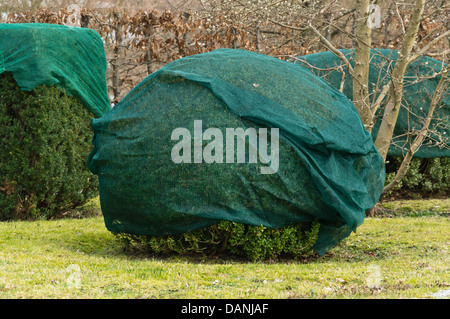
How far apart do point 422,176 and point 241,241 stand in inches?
251

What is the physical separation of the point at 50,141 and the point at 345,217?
16.4ft

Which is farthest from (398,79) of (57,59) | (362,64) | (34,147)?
(34,147)

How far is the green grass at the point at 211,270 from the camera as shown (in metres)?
4.55

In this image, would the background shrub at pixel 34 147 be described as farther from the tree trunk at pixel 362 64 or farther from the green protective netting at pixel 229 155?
the tree trunk at pixel 362 64

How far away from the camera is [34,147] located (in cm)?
856

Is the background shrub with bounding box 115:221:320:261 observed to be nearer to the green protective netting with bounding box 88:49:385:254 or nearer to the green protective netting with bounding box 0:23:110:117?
the green protective netting with bounding box 88:49:385:254

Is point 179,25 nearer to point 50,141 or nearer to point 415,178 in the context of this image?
point 50,141

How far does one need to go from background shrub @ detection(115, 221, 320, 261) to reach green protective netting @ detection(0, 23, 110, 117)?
343cm

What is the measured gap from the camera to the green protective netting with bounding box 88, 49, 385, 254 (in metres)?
5.66

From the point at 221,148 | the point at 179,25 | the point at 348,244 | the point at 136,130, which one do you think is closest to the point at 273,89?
the point at 221,148

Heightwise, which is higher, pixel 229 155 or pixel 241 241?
pixel 229 155

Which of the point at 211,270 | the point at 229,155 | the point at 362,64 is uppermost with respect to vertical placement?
the point at 362,64

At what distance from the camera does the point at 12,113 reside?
8.77 meters

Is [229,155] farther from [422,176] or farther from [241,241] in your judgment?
[422,176]
